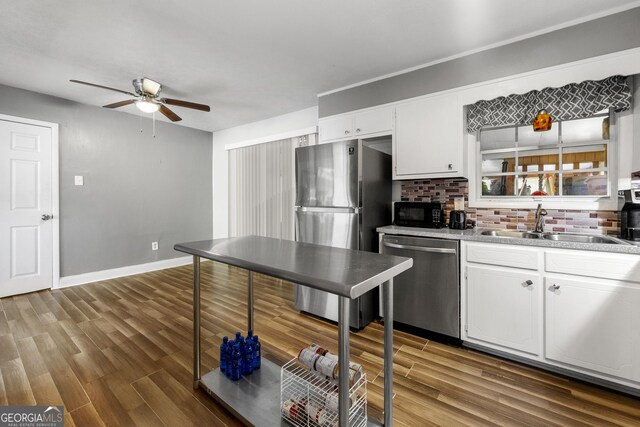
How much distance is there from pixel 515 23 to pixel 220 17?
7.29 feet

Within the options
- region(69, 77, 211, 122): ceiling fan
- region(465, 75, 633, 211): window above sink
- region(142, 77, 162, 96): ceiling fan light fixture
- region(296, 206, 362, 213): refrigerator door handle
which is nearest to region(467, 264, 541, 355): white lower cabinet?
region(465, 75, 633, 211): window above sink

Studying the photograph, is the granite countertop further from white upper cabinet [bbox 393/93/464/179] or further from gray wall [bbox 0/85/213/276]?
gray wall [bbox 0/85/213/276]

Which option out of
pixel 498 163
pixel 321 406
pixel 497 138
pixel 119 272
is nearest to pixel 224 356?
pixel 321 406

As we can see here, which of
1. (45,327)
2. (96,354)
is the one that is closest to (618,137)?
(96,354)

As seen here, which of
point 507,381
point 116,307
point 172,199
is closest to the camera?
point 507,381

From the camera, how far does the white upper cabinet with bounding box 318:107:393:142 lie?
2.99 m

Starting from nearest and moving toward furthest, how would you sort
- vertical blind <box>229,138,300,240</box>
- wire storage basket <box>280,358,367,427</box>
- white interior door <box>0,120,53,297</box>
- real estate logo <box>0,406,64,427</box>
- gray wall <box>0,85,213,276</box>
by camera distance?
wire storage basket <box>280,358,367,427</box> → real estate logo <box>0,406,64,427</box> → white interior door <box>0,120,53,297</box> → gray wall <box>0,85,213,276</box> → vertical blind <box>229,138,300,240</box>

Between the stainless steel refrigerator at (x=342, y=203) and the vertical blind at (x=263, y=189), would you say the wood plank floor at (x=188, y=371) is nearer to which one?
the stainless steel refrigerator at (x=342, y=203)

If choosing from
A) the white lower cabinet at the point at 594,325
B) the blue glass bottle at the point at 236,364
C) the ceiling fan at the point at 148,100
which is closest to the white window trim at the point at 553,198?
the white lower cabinet at the point at 594,325

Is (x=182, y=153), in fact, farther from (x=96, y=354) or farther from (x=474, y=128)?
(x=474, y=128)

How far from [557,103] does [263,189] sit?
383 centimetres

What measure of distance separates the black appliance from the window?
0.35 metres

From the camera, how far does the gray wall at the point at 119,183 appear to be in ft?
12.6

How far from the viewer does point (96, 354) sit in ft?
7.18
